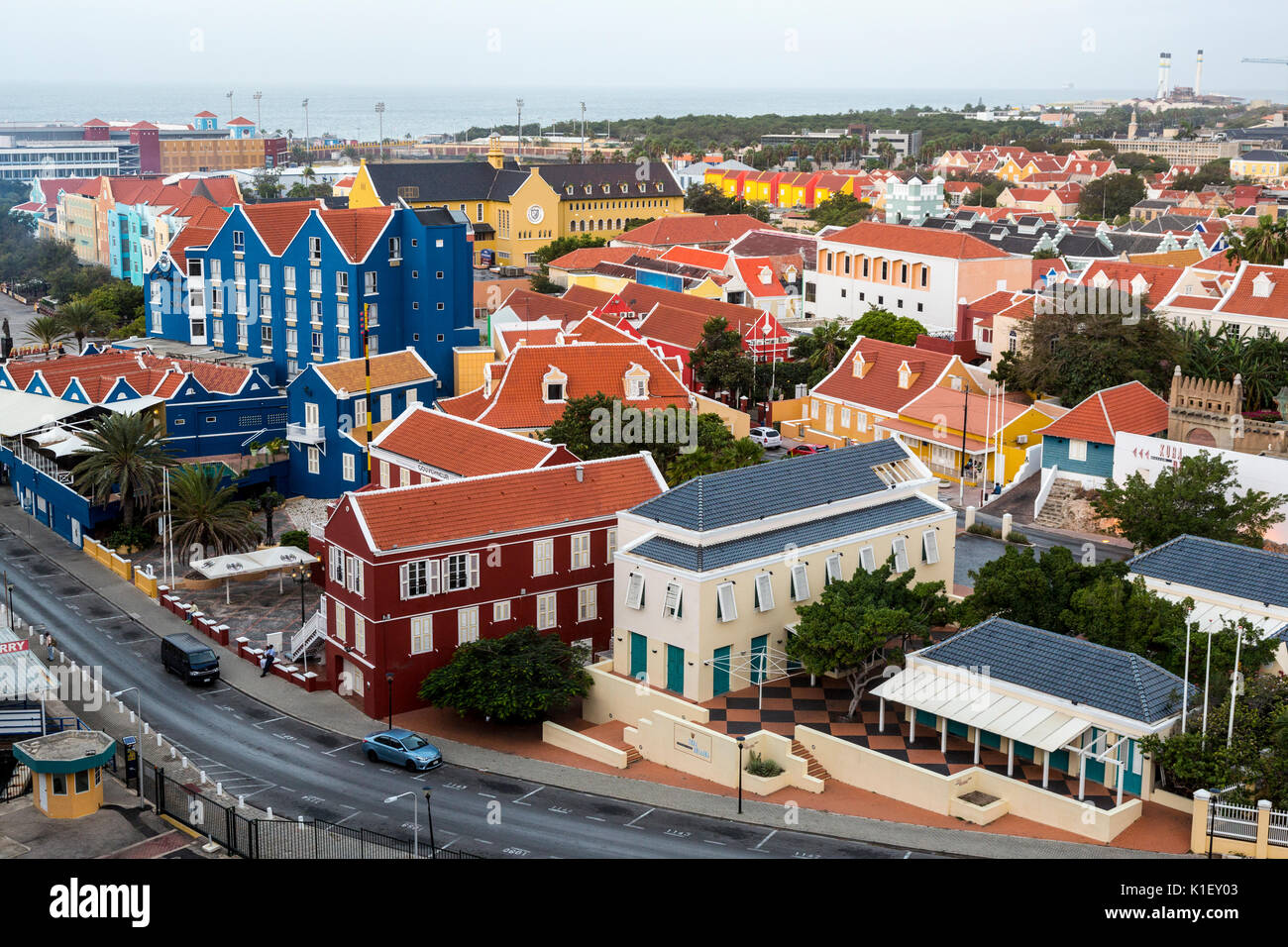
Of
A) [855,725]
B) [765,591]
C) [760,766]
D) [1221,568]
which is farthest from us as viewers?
[1221,568]

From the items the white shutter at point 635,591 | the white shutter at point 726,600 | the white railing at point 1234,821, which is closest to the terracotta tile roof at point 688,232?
the white shutter at point 635,591

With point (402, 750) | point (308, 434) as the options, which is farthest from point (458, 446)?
point (402, 750)

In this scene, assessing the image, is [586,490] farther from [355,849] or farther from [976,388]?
[976,388]

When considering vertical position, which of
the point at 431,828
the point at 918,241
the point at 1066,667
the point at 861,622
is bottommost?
the point at 431,828

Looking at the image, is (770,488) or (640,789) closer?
(640,789)

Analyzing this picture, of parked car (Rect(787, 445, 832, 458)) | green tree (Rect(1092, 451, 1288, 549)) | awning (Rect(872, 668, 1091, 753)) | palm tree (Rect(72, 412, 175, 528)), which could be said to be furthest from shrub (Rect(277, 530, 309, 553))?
green tree (Rect(1092, 451, 1288, 549))

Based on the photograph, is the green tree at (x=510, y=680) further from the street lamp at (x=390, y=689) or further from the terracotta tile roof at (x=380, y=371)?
the terracotta tile roof at (x=380, y=371)

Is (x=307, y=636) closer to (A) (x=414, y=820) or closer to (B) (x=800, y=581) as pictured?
(A) (x=414, y=820)

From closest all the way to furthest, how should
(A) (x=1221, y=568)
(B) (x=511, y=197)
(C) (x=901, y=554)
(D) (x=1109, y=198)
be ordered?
(A) (x=1221, y=568) → (C) (x=901, y=554) → (B) (x=511, y=197) → (D) (x=1109, y=198)

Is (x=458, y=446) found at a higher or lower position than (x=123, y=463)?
higher
